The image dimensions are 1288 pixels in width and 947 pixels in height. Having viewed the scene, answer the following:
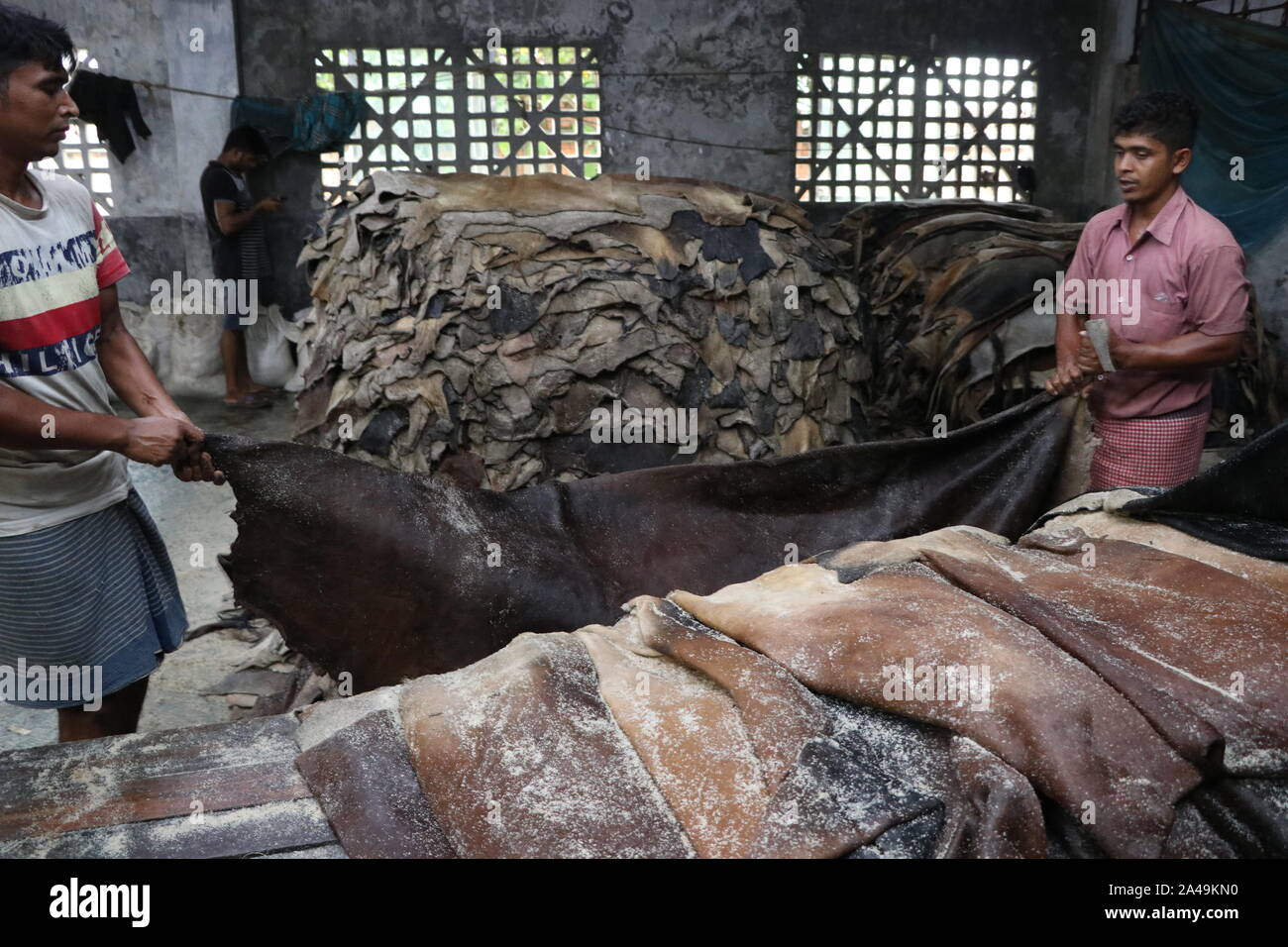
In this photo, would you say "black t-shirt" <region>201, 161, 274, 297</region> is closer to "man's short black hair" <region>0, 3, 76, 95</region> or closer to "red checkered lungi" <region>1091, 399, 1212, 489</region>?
"man's short black hair" <region>0, 3, 76, 95</region>

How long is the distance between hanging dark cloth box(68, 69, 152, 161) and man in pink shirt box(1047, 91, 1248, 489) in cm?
681

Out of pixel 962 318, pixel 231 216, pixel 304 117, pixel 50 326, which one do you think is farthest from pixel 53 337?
pixel 304 117

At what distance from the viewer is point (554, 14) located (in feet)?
25.7

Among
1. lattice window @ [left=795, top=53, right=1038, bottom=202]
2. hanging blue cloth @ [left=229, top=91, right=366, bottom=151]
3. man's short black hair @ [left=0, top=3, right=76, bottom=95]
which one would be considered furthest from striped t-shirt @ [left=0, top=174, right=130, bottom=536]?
lattice window @ [left=795, top=53, right=1038, bottom=202]

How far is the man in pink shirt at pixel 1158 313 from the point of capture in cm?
298

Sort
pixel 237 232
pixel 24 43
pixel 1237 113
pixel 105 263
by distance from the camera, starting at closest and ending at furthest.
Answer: pixel 24 43
pixel 105 263
pixel 1237 113
pixel 237 232

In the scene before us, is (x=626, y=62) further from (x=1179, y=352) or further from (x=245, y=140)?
(x=1179, y=352)

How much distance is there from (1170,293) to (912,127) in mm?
5820

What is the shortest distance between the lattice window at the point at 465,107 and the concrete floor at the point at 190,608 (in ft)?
7.59

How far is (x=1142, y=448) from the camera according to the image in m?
3.10

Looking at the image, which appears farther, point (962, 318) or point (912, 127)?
point (912, 127)

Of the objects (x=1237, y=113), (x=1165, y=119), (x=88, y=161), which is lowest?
(x=1165, y=119)

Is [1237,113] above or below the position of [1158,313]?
above
